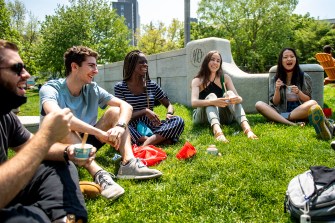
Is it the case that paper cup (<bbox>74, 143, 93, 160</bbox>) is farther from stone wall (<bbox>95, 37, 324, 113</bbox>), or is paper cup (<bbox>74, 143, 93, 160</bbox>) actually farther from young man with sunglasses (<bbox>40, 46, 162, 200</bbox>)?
stone wall (<bbox>95, 37, 324, 113</bbox>)

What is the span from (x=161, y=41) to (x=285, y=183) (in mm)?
34969

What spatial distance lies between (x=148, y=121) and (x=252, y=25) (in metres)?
34.3

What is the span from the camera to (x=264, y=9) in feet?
117

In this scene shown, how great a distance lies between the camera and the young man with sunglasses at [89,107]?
3266mm

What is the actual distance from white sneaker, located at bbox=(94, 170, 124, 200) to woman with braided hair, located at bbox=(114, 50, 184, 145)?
1537mm

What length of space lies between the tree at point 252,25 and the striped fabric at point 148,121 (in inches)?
1234

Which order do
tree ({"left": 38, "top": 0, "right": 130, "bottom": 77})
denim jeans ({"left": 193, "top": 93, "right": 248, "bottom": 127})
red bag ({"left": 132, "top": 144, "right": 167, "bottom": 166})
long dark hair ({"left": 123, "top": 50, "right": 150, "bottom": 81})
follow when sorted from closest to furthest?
red bag ({"left": 132, "top": 144, "right": 167, "bottom": 166}) < long dark hair ({"left": 123, "top": 50, "right": 150, "bottom": 81}) < denim jeans ({"left": 193, "top": 93, "right": 248, "bottom": 127}) < tree ({"left": 38, "top": 0, "right": 130, "bottom": 77})

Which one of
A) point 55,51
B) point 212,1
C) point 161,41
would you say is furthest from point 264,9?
point 55,51

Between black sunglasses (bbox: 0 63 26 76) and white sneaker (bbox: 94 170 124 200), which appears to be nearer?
black sunglasses (bbox: 0 63 26 76)

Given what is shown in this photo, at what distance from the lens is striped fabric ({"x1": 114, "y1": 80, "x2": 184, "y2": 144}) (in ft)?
15.2

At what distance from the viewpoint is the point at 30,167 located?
1603mm

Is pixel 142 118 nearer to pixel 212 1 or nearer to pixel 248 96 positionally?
pixel 248 96

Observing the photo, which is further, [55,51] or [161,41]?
[161,41]

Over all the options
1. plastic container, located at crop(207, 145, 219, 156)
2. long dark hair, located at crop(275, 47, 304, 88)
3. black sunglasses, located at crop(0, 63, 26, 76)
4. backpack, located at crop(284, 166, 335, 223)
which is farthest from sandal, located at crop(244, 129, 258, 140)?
black sunglasses, located at crop(0, 63, 26, 76)
